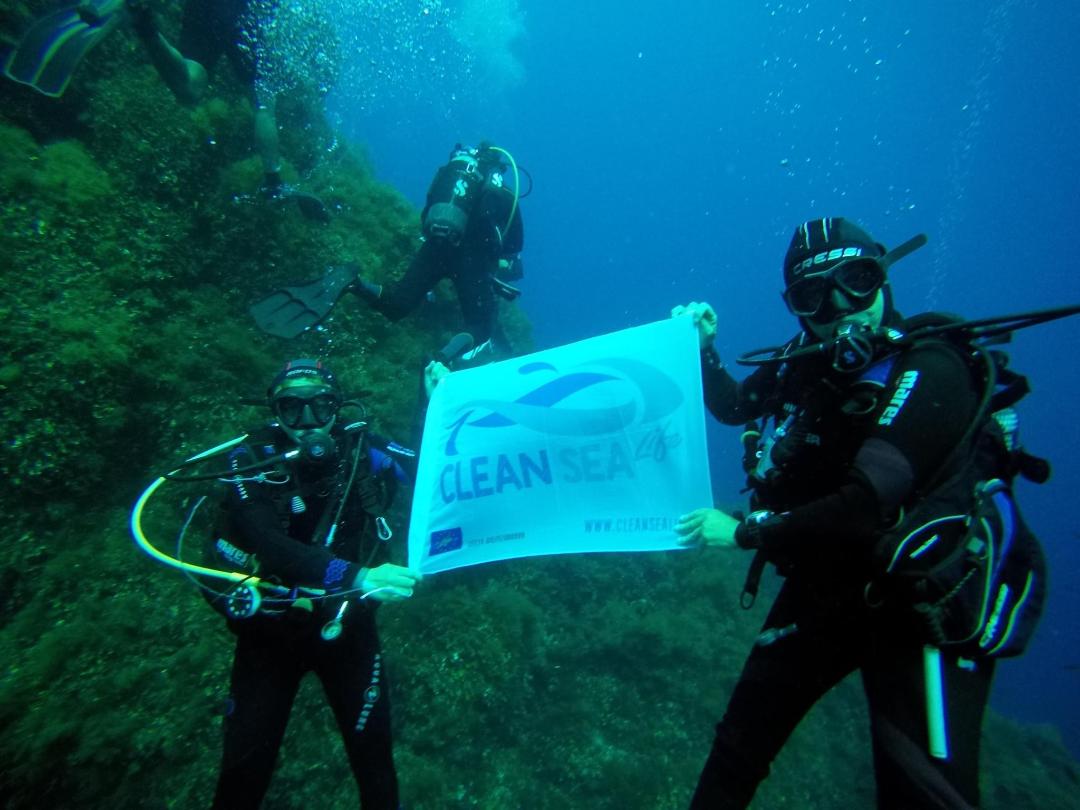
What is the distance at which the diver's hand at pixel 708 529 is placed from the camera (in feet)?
8.55

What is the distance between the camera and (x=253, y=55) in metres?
7.18

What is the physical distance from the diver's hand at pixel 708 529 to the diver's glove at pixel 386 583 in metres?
1.54

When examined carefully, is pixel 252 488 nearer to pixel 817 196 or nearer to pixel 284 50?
pixel 284 50

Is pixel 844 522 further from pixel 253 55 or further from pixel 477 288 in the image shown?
pixel 253 55

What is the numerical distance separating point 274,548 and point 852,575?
3.16 m

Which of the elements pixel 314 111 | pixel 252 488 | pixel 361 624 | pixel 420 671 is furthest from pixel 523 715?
pixel 314 111

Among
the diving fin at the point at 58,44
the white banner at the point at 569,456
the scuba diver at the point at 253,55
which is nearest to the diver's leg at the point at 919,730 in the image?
the white banner at the point at 569,456

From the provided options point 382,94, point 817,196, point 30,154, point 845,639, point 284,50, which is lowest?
point 845,639

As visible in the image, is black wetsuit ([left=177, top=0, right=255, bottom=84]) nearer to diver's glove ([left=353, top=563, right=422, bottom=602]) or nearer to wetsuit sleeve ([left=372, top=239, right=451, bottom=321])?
wetsuit sleeve ([left=372, top=239, right=451, bottom=321])

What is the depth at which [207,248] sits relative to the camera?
6203 millimetres

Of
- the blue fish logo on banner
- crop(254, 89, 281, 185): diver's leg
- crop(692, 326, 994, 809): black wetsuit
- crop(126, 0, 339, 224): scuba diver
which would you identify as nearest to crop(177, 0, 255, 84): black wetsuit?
crop(126, 0, 339, 224): scuba diver

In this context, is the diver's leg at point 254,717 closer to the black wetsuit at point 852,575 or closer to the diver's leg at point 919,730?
the black wetsuit at point 852,575

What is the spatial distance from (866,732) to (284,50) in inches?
559

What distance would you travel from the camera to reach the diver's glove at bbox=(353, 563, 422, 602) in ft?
8.76
